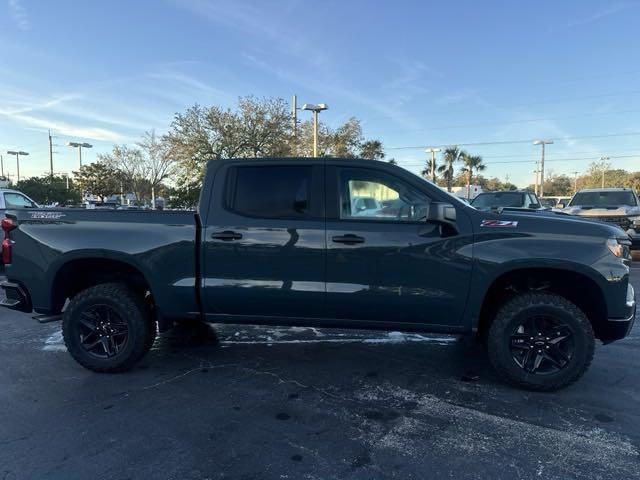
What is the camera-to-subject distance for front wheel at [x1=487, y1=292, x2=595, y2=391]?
364 centimetres

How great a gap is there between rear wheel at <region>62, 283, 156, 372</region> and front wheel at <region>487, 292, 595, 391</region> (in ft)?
10.2

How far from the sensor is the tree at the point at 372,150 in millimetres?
38231

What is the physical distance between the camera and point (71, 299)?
4285mm

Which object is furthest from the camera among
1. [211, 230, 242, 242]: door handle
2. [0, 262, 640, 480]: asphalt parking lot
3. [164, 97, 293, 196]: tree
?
[164, 97, 293, 196]: tree

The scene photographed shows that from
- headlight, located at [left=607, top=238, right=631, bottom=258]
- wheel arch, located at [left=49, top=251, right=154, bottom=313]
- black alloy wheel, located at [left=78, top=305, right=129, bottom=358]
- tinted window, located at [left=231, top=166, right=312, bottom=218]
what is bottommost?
black alloy wheel, located at [left=78, top=305, right=129, bottom=358]

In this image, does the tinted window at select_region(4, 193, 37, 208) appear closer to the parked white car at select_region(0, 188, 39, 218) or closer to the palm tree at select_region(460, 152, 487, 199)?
the parked white car at select_region(0, 188, 39, 218)

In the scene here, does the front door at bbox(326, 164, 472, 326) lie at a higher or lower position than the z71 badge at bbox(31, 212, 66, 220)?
lower

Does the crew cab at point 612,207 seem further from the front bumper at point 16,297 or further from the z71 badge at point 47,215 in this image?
the front bumper at point 16,297

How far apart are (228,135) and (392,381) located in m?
25.3

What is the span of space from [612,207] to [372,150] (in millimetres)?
29187

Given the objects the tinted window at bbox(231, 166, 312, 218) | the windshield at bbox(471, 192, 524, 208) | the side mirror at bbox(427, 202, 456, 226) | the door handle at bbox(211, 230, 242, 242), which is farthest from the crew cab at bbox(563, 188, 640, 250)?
the door handle at bbox(211, 230, 242, 242)

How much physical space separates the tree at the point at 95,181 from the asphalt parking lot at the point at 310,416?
48.3 metres

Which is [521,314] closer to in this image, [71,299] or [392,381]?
[392,381]

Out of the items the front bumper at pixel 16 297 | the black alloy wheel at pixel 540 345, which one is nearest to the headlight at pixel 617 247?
the black alloy wheel at pixel 540 345
